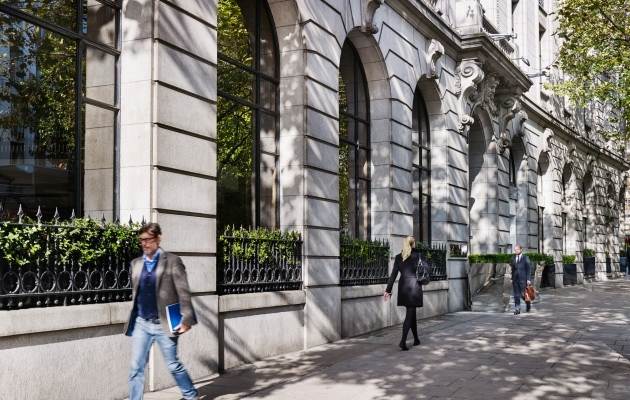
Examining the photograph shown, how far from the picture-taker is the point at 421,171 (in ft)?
67.0

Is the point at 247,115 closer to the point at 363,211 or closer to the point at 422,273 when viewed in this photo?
the point at 422,273

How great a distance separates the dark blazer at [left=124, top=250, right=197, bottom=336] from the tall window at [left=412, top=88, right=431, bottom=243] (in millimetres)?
13257

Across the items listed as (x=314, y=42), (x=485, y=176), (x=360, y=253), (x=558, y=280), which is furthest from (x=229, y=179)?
(x=558, y=280)

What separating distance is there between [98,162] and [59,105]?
2.83ft

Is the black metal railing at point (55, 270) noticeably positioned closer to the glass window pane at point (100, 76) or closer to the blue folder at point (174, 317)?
the blue folder at point (174, 317)

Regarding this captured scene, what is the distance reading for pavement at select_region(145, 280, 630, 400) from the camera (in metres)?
8.84

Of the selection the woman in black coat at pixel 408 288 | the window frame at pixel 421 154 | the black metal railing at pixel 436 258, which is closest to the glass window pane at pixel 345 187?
the black metal railing at pixel 436 258

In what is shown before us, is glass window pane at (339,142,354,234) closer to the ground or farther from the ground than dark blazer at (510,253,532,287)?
farther from the ground

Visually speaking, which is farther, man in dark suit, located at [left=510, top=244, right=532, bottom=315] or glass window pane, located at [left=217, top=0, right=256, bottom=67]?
man in dark suit, located at [left=510, top=244, right=532, bottom=315]

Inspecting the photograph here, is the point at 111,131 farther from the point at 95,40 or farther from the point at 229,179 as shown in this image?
the point at 229,179

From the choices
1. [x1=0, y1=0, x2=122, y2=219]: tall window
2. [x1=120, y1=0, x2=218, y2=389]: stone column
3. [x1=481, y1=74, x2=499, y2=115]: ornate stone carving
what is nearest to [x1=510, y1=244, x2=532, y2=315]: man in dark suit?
[x1=481, y1=74, x2=499, y2=115]: ornate stone carving

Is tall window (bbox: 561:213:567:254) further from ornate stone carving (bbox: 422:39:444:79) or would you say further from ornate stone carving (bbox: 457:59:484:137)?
ornate stone carving (bbox: 422:39:444:79)

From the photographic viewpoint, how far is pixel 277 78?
44.4 feet

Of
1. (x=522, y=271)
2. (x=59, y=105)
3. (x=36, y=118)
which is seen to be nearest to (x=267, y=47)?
(x=59, y=105)
